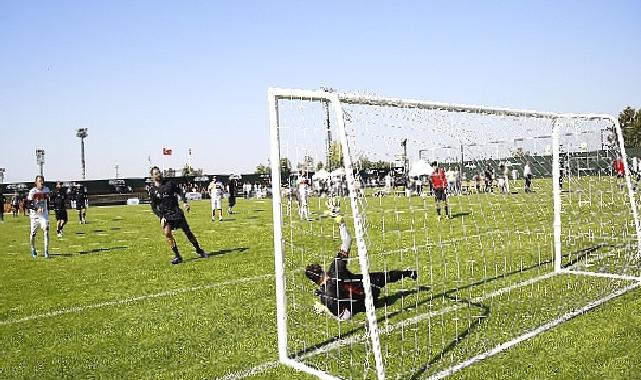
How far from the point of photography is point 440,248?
12305mm

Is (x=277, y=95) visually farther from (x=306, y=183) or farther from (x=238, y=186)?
(x=238, y=186)

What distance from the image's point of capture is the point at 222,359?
5.64m

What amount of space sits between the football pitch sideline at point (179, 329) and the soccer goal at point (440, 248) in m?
0.30

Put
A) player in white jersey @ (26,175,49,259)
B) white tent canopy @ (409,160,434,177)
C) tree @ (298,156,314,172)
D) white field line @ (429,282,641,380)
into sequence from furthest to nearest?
1. player in white jersey @ (26,175,49,259)
2. white tent canopy @ (409,160,434,177)
3. tree @ (298,156,314,172)
4. white field line @ (429,282,641,380)

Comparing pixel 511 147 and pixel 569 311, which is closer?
pixel 569 311

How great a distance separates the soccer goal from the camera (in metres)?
5.34

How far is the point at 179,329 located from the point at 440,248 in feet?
23.2

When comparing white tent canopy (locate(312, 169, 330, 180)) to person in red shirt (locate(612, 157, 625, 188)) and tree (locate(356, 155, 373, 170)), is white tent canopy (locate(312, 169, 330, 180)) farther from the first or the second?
person in red shirt (locate(612, 157, 625, 188))

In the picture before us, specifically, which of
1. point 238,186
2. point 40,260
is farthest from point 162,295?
point 238,186

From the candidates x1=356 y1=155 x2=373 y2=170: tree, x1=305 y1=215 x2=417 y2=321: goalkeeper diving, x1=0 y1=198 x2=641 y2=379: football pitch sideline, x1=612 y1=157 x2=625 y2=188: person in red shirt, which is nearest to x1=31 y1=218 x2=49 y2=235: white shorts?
x1=0 y1=198 x2=641 y2=379: football pitch sideline

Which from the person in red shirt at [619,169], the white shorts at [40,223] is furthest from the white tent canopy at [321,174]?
the white shorts at [40,223]

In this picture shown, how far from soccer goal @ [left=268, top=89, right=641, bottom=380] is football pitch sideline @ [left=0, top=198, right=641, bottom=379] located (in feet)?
0.98

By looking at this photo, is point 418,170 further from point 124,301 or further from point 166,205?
point 166,205

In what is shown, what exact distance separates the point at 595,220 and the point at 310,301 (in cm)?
982
